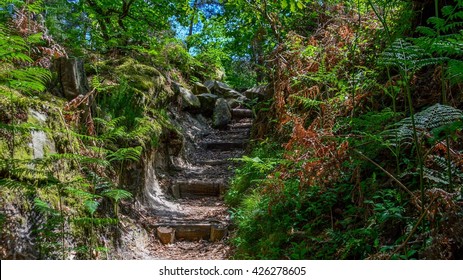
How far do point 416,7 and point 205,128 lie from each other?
6787 millimetres

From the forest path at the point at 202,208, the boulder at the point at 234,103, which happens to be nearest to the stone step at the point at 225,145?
the forest path at the point at 202,208

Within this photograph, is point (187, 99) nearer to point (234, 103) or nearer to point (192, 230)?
point (234, 103)

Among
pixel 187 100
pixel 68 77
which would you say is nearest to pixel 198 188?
pixel 68 77

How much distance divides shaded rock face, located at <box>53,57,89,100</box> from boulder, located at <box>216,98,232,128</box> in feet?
19.8

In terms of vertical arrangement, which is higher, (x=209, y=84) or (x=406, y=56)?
(x=209, y=84)

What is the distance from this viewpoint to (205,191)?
20.4 feet

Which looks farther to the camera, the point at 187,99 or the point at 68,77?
the point at 187,99

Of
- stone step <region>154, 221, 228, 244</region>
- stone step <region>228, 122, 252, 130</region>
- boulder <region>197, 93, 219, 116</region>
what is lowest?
stone step <region>154, 221, 228, 244</region>

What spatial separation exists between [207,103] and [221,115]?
60 centimetres

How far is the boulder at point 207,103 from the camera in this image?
10.3 m

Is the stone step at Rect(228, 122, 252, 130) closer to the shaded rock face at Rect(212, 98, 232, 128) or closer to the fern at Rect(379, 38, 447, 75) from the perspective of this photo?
the shaded rock face at Rect(212, 98, 232, 128)

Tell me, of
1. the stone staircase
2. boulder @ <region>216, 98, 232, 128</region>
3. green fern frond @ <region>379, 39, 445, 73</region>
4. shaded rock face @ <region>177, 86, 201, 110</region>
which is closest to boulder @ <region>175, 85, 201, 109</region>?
shaded rock face @ <region>177, 86, 201, 110</region>

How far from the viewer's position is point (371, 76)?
13.4 feet

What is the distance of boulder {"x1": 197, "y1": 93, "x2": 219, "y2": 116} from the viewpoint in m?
10.3
